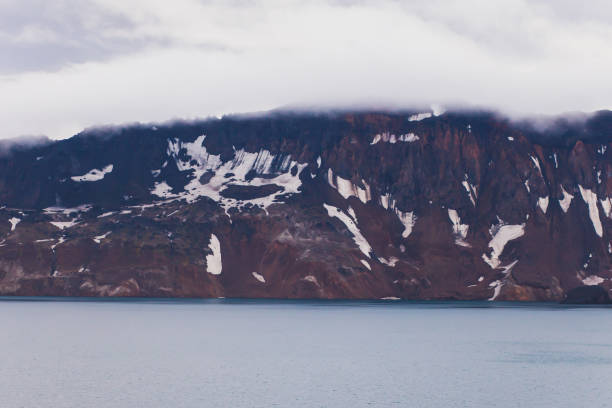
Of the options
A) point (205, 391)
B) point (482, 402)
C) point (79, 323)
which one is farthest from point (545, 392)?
point (79, 323)

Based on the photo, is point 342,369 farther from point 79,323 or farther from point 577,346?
point 79,323

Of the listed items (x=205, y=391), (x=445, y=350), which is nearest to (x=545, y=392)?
(x=205, y=391)

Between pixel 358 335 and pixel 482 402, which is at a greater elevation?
pixel 482 402

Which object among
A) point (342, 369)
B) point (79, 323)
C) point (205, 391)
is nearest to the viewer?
point (205, 391)

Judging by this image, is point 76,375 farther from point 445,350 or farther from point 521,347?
point 521,347

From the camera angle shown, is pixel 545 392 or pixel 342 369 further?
pixel 342 369

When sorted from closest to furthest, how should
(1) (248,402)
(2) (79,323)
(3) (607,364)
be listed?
(1) (248,402) → (3) (607,364) → (2) (79,323)
